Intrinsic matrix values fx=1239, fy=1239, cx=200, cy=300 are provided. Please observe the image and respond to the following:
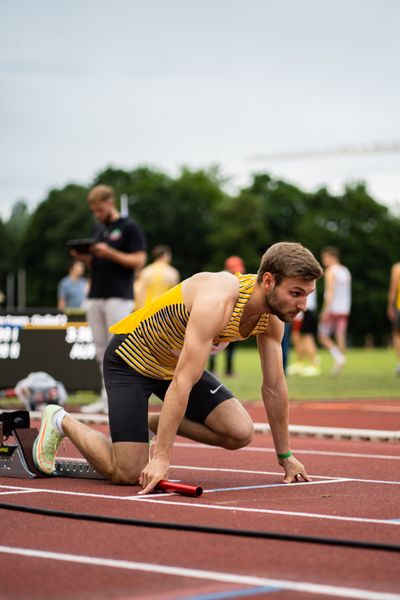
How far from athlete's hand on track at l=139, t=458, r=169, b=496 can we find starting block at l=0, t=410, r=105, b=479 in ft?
3.23

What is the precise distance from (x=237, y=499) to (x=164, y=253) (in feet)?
43.9

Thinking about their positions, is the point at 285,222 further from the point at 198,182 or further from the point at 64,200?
the point at 64,200

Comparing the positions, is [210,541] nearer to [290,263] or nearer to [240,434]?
[290,263]

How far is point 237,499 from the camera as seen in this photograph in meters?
6.73

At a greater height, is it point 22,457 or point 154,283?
point 154,283

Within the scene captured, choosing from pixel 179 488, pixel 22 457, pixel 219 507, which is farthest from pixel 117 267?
pixel 219 507

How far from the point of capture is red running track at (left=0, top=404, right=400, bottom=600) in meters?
4.36

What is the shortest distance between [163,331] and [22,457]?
1.26 m

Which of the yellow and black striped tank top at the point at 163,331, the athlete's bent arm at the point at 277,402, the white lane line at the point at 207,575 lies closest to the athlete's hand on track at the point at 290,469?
the athlete's bent arm at the point at 277,402

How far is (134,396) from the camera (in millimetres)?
7477

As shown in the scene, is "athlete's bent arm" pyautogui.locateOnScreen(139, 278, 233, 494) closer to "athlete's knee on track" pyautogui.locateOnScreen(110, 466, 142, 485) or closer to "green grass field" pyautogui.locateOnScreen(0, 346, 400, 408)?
"athlete's knee on track" pyautogui.locateOnScreen(110, 466, 142, 485)

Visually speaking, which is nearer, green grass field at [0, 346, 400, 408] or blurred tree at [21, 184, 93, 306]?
green grass field at [0, 346, 400, 408]

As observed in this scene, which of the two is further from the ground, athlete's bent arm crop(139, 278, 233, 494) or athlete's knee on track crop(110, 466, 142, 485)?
athlete's bent arm crop(139, 278, 233, 494)

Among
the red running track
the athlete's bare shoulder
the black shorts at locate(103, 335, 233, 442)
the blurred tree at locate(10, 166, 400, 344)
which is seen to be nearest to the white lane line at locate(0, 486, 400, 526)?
the red running track
